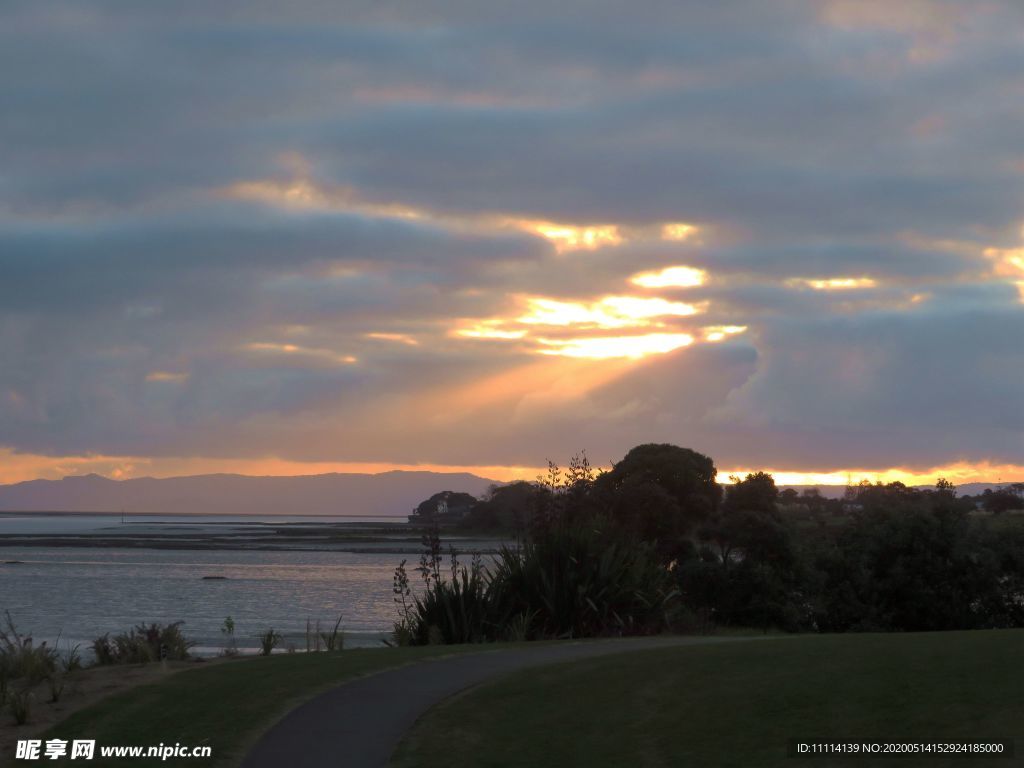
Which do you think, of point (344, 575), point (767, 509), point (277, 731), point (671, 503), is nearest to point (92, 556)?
point (344, 575)

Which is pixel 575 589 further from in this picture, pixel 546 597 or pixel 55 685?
pixel 55 685

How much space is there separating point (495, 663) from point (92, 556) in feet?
330

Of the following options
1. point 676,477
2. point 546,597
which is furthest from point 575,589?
point 676,477

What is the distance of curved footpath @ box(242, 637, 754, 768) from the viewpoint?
11.5 meters

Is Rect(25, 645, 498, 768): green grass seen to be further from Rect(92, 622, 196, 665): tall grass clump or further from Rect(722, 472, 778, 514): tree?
Rect(722, 472, 778, 514): tree

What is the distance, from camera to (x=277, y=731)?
41.4 feet

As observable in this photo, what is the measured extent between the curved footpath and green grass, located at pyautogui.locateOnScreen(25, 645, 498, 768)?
0.32 metres

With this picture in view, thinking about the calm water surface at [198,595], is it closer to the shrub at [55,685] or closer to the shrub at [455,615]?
the shrub at [455,615]

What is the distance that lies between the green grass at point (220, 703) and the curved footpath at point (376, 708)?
0.32m

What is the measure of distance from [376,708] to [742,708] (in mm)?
4310

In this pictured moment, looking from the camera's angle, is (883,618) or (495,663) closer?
(495,663)

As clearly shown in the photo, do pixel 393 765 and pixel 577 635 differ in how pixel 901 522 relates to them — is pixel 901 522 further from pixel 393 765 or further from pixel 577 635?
pixel 393 765

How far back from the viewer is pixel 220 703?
563 inches

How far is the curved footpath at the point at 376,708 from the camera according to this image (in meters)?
11.5
